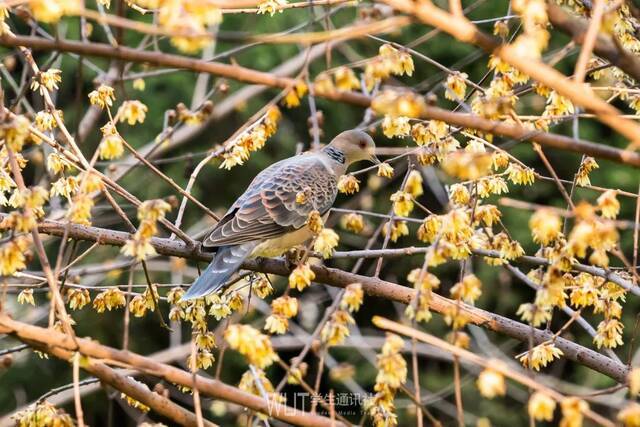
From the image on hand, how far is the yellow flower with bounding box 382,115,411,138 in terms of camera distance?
9.49 ft

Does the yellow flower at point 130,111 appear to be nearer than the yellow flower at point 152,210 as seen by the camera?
No

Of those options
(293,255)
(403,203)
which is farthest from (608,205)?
(293,255)

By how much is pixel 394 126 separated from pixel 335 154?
223cm

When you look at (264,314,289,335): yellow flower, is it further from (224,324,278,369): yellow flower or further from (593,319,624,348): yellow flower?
(593,319,624,348): yellow flower

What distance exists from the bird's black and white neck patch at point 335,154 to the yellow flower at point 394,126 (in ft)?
6.71

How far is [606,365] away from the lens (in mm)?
3246

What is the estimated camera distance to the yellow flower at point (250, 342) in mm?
2217

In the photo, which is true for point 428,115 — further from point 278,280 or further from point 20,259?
point 278,280

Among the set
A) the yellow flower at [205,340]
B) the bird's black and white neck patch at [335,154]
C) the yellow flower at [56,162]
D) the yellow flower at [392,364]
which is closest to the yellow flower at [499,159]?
the yellow flower at [392,364]

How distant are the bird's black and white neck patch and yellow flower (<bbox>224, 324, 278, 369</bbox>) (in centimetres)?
294

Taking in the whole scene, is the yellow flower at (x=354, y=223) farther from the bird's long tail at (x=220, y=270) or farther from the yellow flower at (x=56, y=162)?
the yellow flower at (x=56, y=162)

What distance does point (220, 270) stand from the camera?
383 cm

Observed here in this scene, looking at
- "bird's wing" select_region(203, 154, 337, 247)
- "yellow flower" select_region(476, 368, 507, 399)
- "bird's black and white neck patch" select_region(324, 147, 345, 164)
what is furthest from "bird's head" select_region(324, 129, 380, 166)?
"yellow flower" select_region(476, 368, 507, 399)

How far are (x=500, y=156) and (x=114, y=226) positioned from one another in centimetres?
605
